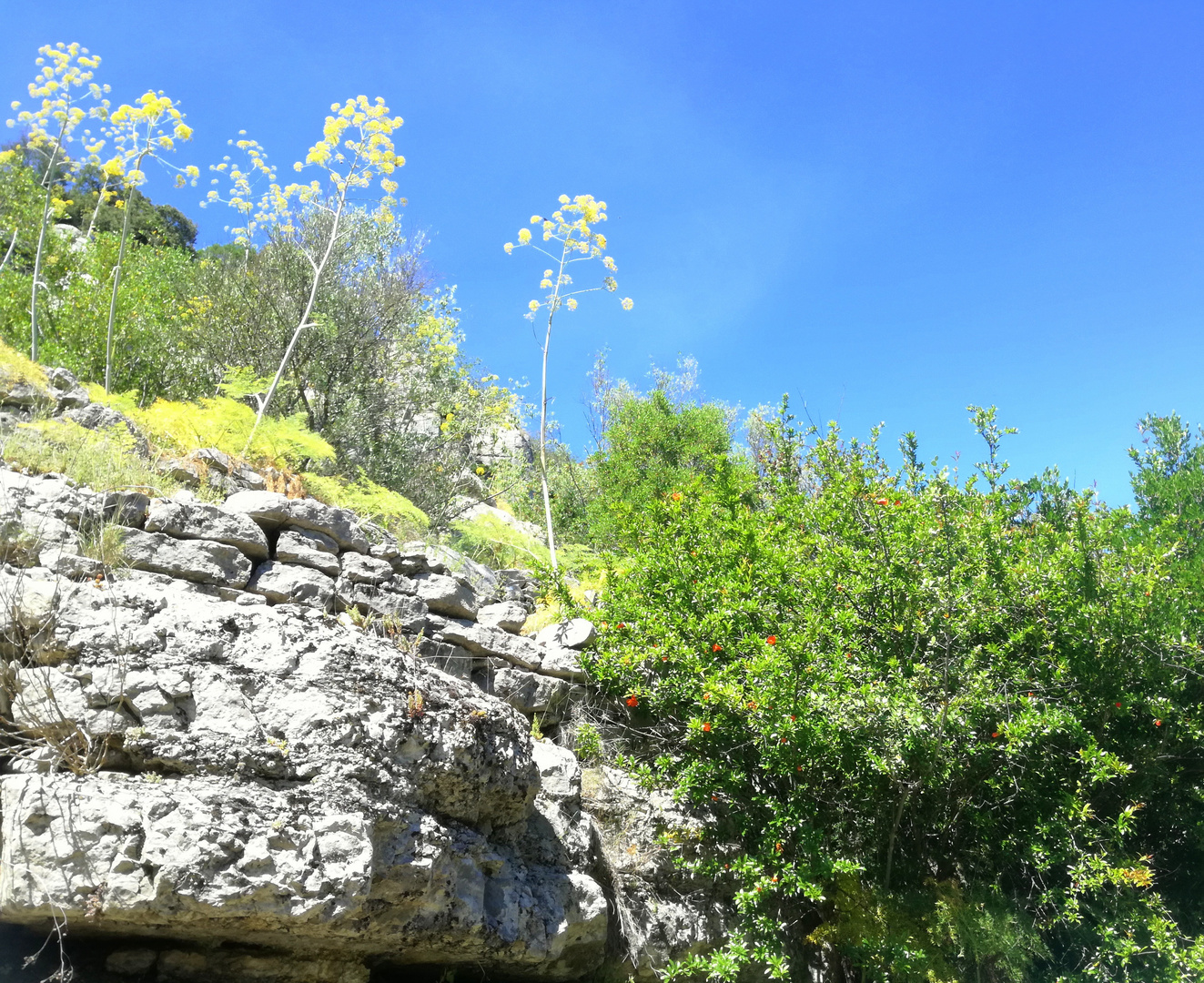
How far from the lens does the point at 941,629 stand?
6.36 meters

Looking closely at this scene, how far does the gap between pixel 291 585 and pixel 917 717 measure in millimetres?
4910

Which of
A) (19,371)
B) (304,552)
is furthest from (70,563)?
(19,371)

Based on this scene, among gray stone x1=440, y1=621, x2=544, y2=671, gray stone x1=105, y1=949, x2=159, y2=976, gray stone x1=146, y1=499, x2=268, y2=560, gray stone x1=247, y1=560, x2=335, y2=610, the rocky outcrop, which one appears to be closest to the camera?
the rocky outcrop

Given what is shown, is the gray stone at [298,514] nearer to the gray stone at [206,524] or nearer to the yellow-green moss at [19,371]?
the gray stone at [206,524]

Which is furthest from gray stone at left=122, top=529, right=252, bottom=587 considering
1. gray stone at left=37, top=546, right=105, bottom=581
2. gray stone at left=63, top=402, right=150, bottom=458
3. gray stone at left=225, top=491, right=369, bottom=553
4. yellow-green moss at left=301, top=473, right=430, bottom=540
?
yellow-green moss at left=301, top=473, right=430, bottom=540

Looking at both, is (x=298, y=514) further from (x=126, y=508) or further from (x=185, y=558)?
(x=126, y=508)

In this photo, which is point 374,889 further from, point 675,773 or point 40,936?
point 675,773

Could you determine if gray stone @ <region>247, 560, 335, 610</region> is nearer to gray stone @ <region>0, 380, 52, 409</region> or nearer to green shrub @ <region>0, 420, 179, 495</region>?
green shrub @ <region>0, 420, 179, 495</region>

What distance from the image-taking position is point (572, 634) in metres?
8.16

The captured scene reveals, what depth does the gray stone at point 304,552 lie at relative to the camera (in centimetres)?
691

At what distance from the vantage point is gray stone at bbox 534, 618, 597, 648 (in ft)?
26.6

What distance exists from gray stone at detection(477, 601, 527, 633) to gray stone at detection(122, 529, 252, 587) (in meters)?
2.49

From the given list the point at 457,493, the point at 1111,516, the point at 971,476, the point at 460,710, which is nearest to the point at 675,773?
the point at 460,710

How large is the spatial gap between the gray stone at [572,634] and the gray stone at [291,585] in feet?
Answer: 8.03
